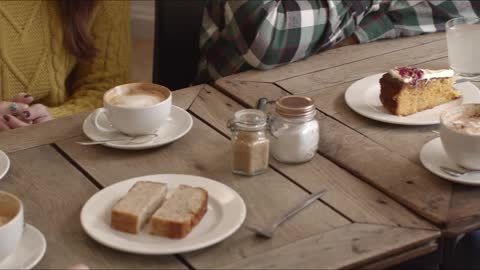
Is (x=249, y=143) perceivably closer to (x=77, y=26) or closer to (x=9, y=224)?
(x=9, y=224)

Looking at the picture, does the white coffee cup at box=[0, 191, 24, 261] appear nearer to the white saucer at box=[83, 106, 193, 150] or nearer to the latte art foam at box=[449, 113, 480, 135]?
the white saucer at box=[83, 106, 193, 150]

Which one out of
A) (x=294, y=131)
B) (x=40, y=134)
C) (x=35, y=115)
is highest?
(x=294, y=131)

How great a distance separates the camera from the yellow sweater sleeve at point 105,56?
2154mm

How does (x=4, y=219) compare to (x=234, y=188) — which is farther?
(x=234, y=188)

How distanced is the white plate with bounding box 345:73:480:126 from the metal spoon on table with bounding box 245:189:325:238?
0.31 meters

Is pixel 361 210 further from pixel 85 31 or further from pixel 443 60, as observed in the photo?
pixel 85 31

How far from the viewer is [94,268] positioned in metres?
1.16

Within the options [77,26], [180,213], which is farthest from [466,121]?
[77,26]

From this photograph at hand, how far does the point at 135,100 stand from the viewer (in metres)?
1.52

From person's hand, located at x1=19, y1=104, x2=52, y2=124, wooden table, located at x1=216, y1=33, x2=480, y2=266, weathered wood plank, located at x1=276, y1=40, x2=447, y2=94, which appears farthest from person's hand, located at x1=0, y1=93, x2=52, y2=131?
weathered wood plank, located at x1=276, y1=40, x2=447, y2=94

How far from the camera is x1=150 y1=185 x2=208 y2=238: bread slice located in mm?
1204

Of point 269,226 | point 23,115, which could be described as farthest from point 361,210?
point 23,115

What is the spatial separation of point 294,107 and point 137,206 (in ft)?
1.13

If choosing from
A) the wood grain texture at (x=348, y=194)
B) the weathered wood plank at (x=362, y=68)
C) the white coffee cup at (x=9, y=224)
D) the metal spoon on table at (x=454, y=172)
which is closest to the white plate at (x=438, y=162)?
the metal spoon on table at (x=454, y=172)
